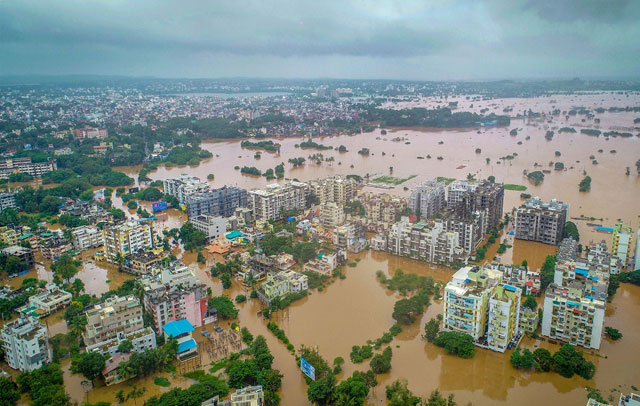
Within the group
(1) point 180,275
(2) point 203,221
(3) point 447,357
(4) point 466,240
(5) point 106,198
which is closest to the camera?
(3) point 447,357

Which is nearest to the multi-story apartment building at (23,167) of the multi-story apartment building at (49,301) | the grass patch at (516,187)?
the multi-story apartment building at (49,301)

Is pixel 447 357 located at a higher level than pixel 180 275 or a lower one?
lower

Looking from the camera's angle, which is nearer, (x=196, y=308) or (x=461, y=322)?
(x=461, y=322)

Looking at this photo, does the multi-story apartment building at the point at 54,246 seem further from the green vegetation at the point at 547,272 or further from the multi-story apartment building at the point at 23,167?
the green vegetation at the point at 547,272

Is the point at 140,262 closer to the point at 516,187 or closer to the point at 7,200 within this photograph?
the point at 7,200

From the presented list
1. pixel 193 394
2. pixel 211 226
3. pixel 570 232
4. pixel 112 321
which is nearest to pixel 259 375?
pixel 193 394

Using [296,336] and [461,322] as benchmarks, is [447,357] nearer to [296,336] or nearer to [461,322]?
[461,322]

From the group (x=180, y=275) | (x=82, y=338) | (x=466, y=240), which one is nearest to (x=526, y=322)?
(x=466, y=240)

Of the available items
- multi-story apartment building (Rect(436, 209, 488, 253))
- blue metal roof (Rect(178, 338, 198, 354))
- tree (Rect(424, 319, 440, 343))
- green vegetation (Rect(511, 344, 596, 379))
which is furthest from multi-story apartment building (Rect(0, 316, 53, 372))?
multi-story apartment building (Rect(436, 209, 488, 253))
